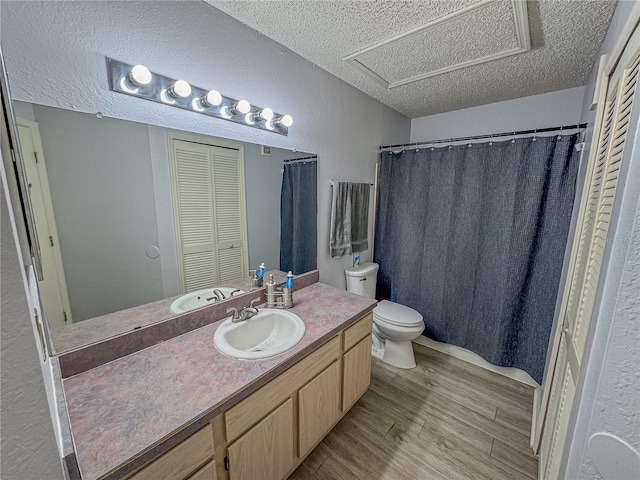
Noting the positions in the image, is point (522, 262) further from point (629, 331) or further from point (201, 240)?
point (201, 240)

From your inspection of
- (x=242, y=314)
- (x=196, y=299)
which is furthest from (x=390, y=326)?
(x=196, y=299)

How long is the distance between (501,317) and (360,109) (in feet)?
6.77

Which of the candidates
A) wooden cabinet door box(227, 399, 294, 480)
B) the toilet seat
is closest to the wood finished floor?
wooden cabinet door box(227, 399, 294, 480)

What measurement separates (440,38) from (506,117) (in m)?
1.37

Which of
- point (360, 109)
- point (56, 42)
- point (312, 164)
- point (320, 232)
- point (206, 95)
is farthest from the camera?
point (360, 109)

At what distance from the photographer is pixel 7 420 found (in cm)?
29

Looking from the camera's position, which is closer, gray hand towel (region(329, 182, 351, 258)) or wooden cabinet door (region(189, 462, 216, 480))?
wooden cabinet door (region(189, 462, 216, 480))

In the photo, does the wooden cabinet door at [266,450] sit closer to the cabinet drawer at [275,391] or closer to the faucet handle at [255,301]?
the cabinet drawer at [275,391]

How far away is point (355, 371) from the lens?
5.16 feet

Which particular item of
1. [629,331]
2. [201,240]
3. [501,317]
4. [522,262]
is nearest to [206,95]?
[201,240]

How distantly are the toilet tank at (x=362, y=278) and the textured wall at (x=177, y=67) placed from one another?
305mm

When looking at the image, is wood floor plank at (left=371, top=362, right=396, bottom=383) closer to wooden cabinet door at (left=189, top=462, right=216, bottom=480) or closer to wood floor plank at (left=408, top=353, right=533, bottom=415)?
wood floor plank at (left=408, top=353, right=533, bottom=415)

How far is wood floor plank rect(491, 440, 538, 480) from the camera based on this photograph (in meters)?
1.35

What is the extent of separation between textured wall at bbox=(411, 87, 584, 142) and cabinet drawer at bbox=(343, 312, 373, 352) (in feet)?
7.00
